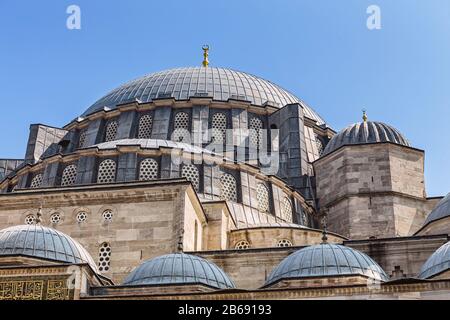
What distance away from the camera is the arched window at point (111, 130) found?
119 ft

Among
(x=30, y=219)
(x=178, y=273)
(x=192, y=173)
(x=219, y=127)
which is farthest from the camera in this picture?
(x=219, y=127)

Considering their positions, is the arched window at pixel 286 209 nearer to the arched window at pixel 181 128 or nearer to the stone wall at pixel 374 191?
the stone wall at pixel 374 191

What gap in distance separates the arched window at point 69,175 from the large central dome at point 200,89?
289 inches

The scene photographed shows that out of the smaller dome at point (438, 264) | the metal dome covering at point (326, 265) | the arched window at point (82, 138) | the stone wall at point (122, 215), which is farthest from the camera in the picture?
the arched window at point (82, 138)

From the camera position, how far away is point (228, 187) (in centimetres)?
3086

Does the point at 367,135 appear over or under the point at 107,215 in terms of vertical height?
over

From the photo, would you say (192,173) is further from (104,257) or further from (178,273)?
(178,273)

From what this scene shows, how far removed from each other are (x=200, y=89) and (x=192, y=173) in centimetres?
894

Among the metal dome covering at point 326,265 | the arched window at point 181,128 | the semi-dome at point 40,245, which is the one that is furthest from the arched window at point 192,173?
the metal dome covering at point 326,265

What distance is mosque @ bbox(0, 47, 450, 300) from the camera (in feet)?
70.6

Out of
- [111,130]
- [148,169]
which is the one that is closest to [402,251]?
[148,169]

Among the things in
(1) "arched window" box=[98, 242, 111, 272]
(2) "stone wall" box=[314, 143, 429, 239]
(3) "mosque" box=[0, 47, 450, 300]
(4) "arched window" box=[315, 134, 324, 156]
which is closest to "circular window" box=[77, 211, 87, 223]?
(3) "mosque" box=[0, 47, 450, 300]
